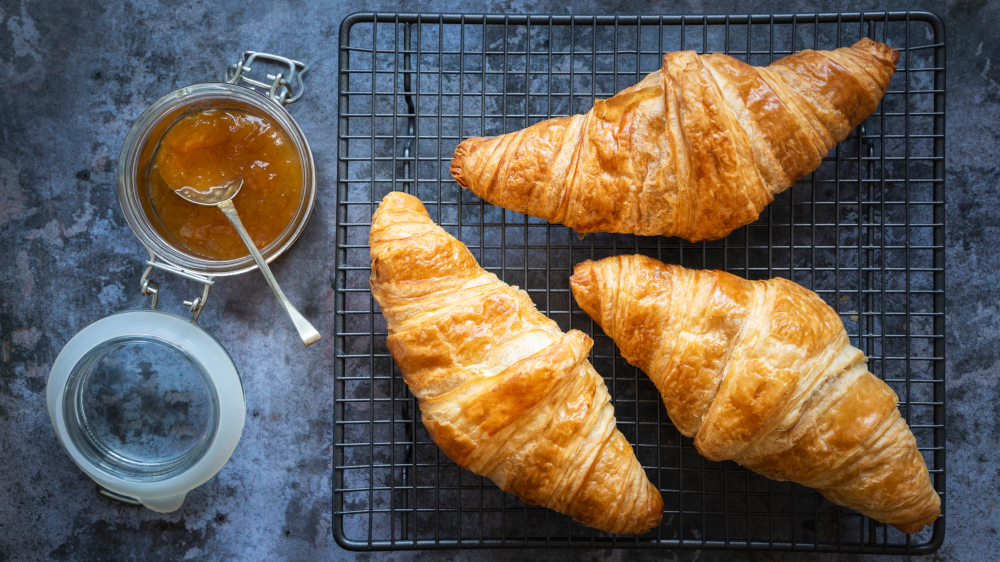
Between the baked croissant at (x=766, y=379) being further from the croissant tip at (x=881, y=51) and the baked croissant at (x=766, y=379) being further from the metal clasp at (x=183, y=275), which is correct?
the metal clasp at (x=183, y=275)

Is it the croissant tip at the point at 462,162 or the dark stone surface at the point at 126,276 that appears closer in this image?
the croissant tip at the point at 462,162

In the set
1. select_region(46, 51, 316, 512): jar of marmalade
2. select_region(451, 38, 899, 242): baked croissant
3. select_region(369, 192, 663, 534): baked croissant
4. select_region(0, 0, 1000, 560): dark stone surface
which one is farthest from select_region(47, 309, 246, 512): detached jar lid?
select_region(451, 38, 899, 242): baked croissant

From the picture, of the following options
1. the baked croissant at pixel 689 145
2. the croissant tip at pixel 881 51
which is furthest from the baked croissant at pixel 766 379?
the croissant tip at pixel 881 51

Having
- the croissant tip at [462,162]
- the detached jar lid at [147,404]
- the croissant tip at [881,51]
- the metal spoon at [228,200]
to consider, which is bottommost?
the detached jar lid at [147,404]

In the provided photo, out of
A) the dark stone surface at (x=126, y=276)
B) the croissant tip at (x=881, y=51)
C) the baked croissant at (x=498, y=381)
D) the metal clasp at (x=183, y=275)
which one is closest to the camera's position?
the baked croissant at (x=498, y=381)

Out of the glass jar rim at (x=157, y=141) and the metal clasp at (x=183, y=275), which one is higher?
the glass jar rim at (x=157, y=141)

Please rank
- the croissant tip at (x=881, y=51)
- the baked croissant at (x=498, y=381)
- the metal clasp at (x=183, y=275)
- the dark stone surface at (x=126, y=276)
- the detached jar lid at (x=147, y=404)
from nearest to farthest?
the baked croissant at (x=498, y=381), the croissant tip at (x=881, y=51), the detached jar lid at (x=147, y=404), the metal clasp at (x=183, y=275), the dark stone surface at (x=126, y=276)

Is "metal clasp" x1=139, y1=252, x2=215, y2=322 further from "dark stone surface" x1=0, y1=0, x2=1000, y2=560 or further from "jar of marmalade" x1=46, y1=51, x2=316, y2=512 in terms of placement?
"dark stone surface" x1=0, y1=0, x2=1000, y2=560
